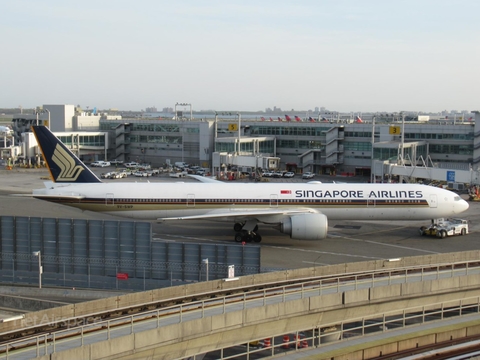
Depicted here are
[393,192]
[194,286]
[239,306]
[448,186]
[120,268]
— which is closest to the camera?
[239,306]

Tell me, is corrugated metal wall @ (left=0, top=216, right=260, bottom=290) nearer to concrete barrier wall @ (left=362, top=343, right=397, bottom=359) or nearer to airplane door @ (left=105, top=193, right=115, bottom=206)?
airplane door @ (left=105, top=193, right=115, bottom=206)

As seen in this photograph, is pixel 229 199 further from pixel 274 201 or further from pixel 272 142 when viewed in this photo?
pixel 272 142

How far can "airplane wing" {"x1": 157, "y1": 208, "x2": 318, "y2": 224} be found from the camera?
4322 cm

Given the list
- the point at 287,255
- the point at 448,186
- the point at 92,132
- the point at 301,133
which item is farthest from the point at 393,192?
the point at 92,132

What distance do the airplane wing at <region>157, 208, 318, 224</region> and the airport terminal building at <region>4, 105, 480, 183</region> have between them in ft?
112

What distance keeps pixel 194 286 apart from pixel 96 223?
12.8 m

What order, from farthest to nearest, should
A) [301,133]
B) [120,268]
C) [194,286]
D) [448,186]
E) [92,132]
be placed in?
[92,132] < [301,133] < [448,186] < [120,268] < [194,286]

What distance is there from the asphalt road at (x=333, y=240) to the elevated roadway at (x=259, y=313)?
1138 cm

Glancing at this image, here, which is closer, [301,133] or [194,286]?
[194,286]

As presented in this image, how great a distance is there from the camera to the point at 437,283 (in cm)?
2628

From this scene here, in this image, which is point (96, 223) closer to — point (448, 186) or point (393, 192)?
point (393, 192)

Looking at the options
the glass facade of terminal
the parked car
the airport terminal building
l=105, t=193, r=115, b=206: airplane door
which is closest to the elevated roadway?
l=105, t=193, r=115, b=206: airplane door

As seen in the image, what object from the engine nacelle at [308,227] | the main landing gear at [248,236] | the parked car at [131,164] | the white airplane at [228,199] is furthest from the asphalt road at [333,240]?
the parked car at [131,164]

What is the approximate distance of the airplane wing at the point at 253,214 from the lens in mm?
43219
